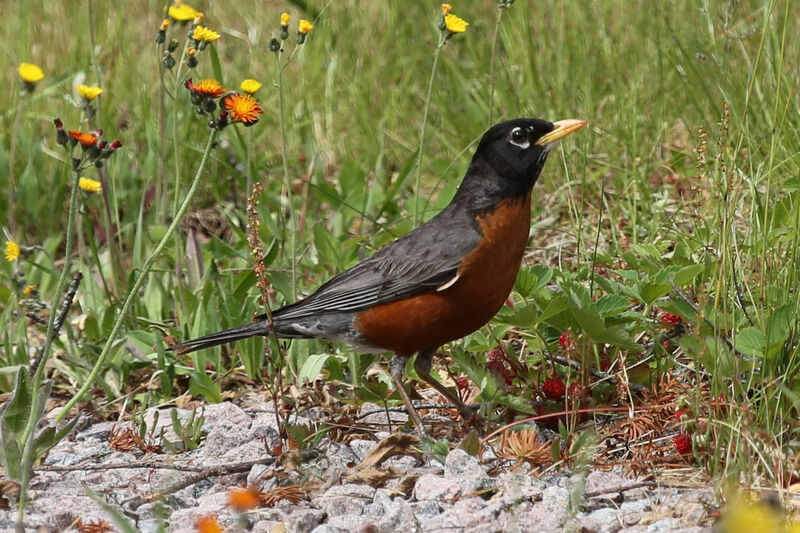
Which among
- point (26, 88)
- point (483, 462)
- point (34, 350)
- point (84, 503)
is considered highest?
point (26, 88)

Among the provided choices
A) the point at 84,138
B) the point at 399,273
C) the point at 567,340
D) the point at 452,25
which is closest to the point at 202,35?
the point at 84,138

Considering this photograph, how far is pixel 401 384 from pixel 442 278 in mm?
404

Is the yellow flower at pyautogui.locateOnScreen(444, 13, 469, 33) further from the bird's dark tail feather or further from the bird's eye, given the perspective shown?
the bird's dark tail feather

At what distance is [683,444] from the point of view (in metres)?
3.20

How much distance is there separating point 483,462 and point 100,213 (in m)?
3.10

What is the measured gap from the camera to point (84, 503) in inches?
125

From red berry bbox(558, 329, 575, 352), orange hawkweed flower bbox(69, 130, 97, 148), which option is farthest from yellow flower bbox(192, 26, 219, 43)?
red berry bbox(558, 329, 575, 352)

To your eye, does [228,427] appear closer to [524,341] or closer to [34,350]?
[524,341]

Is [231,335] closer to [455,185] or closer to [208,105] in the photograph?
[208,105]

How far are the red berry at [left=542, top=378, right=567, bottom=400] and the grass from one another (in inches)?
4.0

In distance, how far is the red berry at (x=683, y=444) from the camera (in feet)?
10.5

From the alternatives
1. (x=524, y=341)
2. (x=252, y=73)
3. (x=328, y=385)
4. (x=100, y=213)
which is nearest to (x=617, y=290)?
(x=524, y=341)

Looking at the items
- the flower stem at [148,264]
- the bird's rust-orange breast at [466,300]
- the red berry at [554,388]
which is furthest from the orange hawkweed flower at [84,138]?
the red berry at [554,388]

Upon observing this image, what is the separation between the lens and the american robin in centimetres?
394
